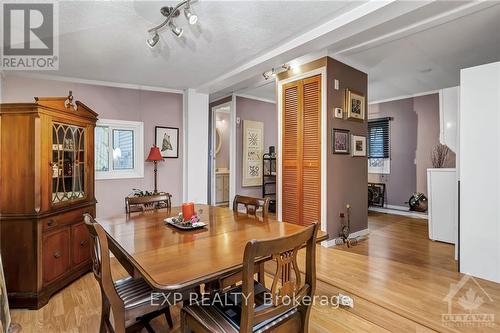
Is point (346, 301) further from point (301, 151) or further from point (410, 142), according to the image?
point (410, 142)

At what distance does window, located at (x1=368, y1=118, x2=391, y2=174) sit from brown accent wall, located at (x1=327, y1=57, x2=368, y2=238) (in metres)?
2.18

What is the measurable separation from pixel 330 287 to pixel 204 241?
1.58m

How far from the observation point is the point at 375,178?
608 centimetres

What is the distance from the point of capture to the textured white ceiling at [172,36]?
81.4 inches

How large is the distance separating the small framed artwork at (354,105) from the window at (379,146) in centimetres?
227

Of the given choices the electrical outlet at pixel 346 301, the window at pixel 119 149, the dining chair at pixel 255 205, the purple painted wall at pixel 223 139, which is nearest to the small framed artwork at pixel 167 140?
the window at pixel 119 149

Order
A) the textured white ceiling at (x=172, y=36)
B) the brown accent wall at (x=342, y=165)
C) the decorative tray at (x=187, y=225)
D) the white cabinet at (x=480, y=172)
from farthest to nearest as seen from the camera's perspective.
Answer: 1. the brown accent wall at (x=342, y=165)
2. the white cabinet at (x=480, y=172)
3. the textured white ceiling at (x=172, y=36)
4. the decorative tray at (x=187, y=225)

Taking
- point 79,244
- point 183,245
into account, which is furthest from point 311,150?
point 79,244

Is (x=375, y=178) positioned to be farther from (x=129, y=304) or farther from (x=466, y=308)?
(x=129, y=304)

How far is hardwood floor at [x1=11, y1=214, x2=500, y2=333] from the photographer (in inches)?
75.2

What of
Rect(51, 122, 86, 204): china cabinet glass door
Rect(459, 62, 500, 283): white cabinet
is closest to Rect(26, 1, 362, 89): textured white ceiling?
Rect(51, 122, 86, 204): china cabinet glass door

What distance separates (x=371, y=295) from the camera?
2.22 metres

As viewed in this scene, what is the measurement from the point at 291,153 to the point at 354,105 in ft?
3.70

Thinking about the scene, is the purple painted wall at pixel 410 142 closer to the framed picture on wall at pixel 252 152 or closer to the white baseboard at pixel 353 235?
the white baseboard at pixel 353 235
